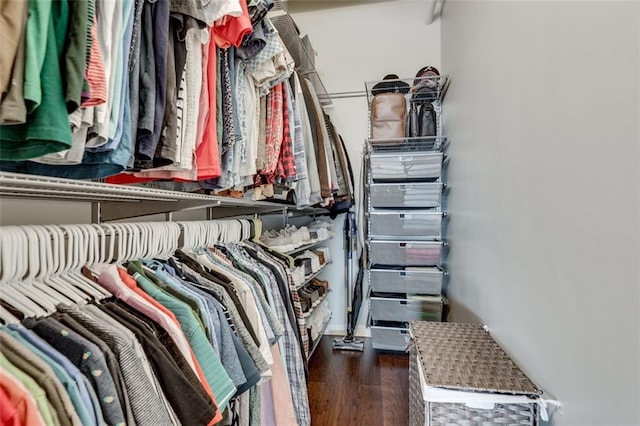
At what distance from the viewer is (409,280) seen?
7.39 ft

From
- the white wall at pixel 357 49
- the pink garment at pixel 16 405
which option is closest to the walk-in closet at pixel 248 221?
the pink garment at pixel 16 405

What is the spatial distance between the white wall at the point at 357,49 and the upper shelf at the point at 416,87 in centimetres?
23

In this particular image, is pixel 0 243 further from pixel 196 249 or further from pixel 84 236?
pixel 196 249

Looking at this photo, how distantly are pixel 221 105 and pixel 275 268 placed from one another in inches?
26.0

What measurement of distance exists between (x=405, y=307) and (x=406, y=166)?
97 centimetres

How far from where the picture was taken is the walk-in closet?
507 millimetres

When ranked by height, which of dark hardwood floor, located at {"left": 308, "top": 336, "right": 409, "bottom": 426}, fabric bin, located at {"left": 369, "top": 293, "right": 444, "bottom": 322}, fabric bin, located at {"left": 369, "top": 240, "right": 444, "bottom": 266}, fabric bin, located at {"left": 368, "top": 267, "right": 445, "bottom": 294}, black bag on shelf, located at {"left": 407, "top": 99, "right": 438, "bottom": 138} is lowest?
dark hardwood floor, located at {"left": 308, "top": 336, "right": 409, "bottom": 426}

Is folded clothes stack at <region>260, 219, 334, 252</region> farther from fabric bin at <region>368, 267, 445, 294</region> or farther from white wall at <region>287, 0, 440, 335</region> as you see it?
white wall at <region>287, 0, 440, 335</region>

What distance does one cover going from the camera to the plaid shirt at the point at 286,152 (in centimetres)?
143

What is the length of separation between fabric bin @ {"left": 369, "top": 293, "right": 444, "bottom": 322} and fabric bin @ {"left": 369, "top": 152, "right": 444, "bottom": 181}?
83 centimetres

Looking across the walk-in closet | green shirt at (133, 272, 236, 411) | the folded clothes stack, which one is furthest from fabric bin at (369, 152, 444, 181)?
green shirt at (133, 272, 236, 411)

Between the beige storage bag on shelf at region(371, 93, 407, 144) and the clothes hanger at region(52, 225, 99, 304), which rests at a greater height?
the beige storage bag on shelf at region(371, 93, 407, 144)

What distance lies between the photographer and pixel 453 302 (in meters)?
2.12

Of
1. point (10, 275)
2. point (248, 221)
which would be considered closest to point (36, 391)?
point (10, 275)
